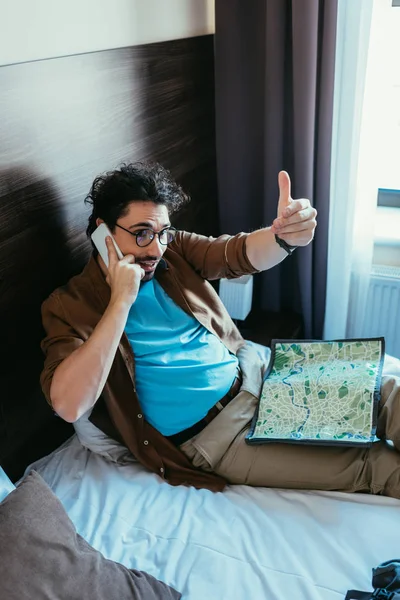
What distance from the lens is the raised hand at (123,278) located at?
1.37 meters

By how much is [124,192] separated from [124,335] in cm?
35

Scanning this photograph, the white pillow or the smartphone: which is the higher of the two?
the smartphone

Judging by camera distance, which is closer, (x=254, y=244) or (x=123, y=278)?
(x=123, y=278)

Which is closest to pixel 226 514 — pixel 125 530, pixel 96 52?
pixel 125 530

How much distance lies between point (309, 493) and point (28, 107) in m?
1.11

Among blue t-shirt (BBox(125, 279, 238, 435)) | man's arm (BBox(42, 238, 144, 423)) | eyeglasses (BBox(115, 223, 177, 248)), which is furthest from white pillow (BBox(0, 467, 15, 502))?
eyeglasses (BBox(115, 223, 177, 248))

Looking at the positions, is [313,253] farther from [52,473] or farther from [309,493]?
[52,473]

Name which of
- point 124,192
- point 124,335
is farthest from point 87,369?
point 124,192

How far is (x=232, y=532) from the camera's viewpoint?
1.32m

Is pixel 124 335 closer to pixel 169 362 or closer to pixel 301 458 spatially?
pixel 169 362

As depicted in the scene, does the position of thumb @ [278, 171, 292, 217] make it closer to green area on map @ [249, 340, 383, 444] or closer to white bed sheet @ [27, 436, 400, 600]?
green area on map @ [249, 340, 383, 444]

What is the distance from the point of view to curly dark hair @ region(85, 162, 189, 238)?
148 cm

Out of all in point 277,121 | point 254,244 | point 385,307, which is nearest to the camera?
point 254,244

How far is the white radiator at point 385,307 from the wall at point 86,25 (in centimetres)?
A: 107
